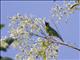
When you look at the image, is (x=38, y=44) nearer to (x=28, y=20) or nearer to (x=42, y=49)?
(x=42, y=49)

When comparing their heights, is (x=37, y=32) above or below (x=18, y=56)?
above

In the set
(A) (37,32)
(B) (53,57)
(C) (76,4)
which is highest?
(C) (76,4)

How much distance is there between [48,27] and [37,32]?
0.63m

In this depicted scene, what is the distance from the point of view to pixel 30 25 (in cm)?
1386

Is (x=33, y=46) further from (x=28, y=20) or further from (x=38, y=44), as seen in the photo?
(x=28, y=20)

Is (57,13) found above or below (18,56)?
above

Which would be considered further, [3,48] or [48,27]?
[48,27]

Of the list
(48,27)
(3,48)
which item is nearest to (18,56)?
(48,27)

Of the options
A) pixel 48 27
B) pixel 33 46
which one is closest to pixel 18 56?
pixel 33 46

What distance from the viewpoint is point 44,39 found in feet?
45.6

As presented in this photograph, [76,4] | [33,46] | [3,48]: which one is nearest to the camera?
[3,48]

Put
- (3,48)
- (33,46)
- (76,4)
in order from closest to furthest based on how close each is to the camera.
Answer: (3,48)
(33,46)
(76,4)

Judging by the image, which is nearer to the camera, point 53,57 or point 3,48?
point 3,48

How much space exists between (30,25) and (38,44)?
92 centimetres
